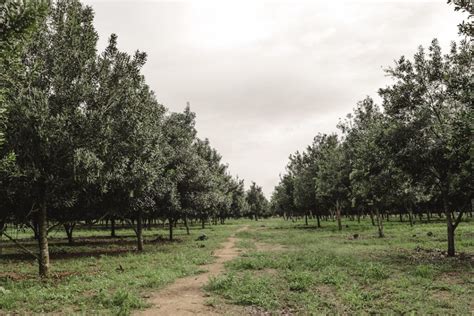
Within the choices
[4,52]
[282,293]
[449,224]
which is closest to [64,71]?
[4,52]

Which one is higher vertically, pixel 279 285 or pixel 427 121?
pixel 427 121

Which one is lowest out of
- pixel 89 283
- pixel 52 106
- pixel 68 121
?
pixel 89 283

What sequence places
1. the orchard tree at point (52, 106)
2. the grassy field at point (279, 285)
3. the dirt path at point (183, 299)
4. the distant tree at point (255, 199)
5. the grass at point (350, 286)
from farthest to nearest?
1. the distant tree at point (255, 199)
2. the orchard tree at point (52, 106)
3. the grassy field at point (279, 285)
4. the grass at point (350, 286)
5. the dirt path at point (183, 299)

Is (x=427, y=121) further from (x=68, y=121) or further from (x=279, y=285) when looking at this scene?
(x=68, y=121)

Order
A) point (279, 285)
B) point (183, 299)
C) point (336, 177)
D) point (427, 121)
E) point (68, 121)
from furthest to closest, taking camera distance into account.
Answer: point (336, 177), point (427, 121), point (68, 121), point (279, 285), point (183, 299)

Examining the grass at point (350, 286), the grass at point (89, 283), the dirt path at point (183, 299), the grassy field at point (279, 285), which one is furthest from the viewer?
the grass at point (89, 283)

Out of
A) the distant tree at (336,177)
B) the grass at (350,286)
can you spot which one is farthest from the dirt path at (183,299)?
the distant tree at (336,177)

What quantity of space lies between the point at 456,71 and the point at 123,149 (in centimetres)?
2058

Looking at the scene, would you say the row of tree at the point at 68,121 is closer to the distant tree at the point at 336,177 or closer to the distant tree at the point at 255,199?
the distant tree at the point at 336,177

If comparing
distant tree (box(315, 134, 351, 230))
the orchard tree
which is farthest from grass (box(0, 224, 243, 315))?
distant tree (box(315, 134, 351, 230))

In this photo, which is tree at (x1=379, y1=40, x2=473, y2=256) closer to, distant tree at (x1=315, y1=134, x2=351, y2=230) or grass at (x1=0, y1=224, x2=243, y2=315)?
grass at (x1=0, y1=224, x2=243, y2=315)

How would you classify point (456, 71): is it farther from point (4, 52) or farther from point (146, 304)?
point (4, 52)

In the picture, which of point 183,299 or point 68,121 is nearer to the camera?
point 183,299

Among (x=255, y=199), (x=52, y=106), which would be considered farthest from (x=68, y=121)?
(x=255, y=199)
